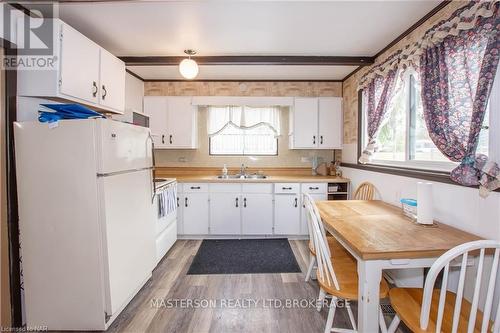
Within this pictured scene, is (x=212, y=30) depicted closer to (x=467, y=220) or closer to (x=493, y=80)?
(x=493, y=80)

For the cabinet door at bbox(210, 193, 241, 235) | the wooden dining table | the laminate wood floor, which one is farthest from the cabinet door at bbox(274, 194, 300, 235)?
the wooden dining table

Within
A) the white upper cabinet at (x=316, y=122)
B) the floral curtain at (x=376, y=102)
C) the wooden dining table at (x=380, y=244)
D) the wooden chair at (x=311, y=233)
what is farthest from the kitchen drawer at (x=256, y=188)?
the wooden dining table at (x=380, y=244)

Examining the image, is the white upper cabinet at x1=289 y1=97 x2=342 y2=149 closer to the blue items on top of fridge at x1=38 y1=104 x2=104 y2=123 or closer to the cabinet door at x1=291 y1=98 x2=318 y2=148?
the cabinet door at x1=291 y1=98 x2=318 y2=148

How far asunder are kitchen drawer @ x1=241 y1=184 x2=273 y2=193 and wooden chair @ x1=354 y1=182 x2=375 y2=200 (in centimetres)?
116

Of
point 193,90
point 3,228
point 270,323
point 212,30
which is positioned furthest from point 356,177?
point 3,228

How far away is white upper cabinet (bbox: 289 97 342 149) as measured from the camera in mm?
3773

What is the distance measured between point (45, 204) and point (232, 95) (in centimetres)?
281

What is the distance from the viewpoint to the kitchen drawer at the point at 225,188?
3.50m

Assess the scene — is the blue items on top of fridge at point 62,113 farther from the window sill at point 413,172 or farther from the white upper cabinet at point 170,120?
the window sill at point 413,172

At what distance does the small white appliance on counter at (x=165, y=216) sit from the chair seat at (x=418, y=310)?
2.30m

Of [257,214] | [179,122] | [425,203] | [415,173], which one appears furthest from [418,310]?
[179,122]

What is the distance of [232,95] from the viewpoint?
12.7 ft

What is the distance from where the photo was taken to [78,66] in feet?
6.46

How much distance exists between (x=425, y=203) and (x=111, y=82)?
2964 mm
